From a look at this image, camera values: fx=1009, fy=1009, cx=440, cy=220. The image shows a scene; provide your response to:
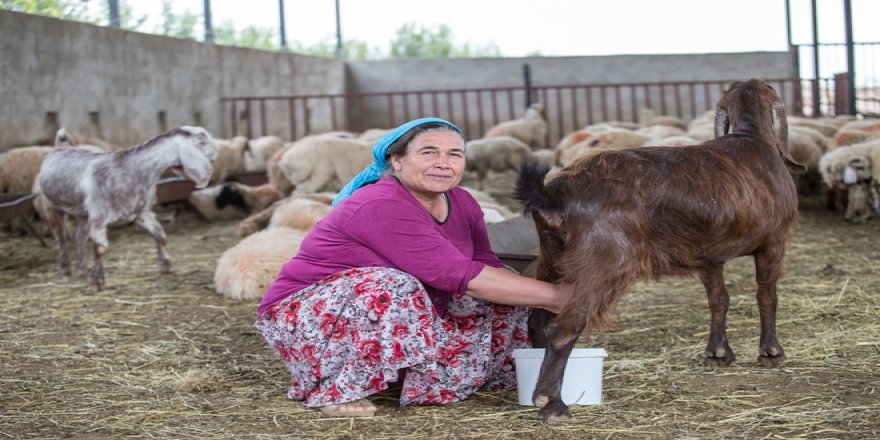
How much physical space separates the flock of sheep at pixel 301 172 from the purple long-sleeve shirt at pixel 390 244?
2.02 meters

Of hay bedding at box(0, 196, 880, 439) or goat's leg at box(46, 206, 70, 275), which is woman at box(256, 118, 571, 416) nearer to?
hay bedding at box(0, 196, 880, 439)

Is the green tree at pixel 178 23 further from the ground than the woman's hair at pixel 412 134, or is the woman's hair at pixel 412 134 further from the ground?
the green tree at pixel 178 23

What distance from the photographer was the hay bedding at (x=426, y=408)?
12.4 ft

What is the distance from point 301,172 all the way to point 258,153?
121 inches

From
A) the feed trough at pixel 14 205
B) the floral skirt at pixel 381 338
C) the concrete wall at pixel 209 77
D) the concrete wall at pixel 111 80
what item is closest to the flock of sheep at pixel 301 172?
the feed trough at pixel 14 205

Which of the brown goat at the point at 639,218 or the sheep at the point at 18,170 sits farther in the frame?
the sheep at the point at 18,170

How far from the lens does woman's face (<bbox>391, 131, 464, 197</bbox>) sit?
3939mm

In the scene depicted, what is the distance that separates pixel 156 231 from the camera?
805cm

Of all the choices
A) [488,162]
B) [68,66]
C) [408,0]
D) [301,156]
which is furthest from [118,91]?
[408,0]

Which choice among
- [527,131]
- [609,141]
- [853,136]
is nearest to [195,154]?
[609,141]

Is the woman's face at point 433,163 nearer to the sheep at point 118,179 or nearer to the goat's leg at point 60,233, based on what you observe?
the sheep at point 118,179

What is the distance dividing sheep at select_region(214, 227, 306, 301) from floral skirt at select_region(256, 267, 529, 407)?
8.82ft

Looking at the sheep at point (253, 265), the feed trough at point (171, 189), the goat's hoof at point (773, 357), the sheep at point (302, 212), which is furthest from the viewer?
the feed trough at point (171, 189)

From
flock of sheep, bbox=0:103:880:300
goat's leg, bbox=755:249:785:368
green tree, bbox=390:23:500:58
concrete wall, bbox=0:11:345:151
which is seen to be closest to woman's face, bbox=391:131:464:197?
goat's leg, bbox=755:249:785:368
